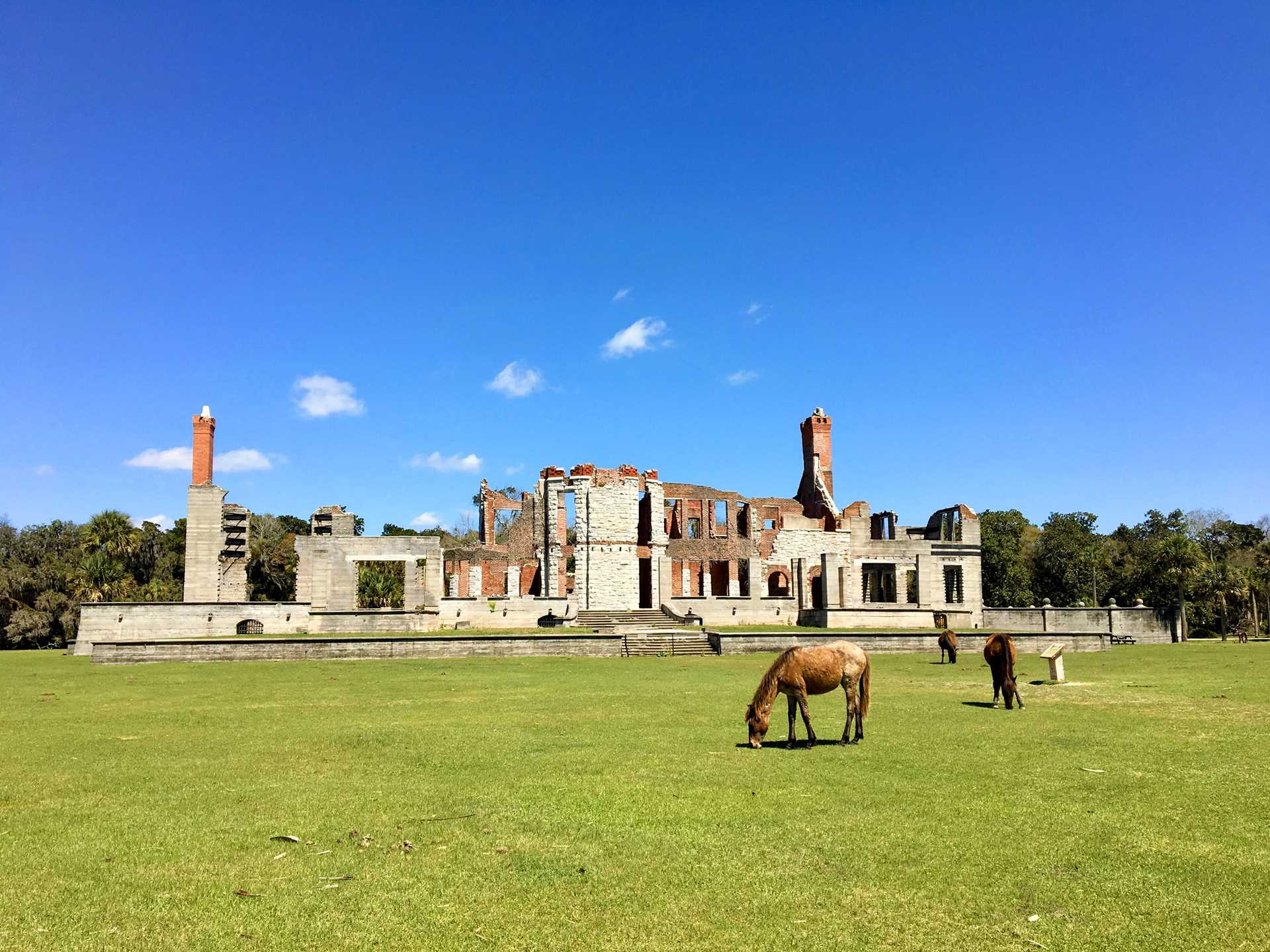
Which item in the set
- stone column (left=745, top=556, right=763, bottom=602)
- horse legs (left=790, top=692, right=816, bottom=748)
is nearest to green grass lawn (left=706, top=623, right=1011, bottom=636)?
stone column (left=745, top=556, right=763, bottom=602)

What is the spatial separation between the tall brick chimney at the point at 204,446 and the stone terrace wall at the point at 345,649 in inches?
638

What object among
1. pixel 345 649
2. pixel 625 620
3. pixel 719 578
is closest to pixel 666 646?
pixel 625 620

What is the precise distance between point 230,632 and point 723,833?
37362 mm

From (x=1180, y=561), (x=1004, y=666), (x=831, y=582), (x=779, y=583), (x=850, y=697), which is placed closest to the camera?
(x=850, y=697)

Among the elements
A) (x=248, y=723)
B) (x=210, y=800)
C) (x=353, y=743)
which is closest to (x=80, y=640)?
(x=248, y=723)

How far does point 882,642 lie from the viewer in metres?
34.4

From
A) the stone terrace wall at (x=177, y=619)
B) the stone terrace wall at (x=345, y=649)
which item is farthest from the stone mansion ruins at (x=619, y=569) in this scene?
the stone terrace wall at (x=345, y=649)

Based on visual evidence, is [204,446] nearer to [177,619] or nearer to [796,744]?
[177,619]

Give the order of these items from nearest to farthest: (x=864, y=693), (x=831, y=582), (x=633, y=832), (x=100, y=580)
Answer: (x=633, y=832), (x=864, y=693), (x=831, y=582), (x=100, y=580)

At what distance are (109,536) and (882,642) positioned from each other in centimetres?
4517

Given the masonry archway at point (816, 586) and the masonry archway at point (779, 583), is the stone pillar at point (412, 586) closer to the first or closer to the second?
the masonry archway at point (816, 586)

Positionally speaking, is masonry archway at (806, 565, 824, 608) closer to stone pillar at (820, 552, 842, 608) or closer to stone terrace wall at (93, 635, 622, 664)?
stone pillar at (820, 552, 842, 608)

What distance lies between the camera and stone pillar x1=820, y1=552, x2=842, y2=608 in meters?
49.0

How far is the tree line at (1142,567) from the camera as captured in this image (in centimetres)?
5425
